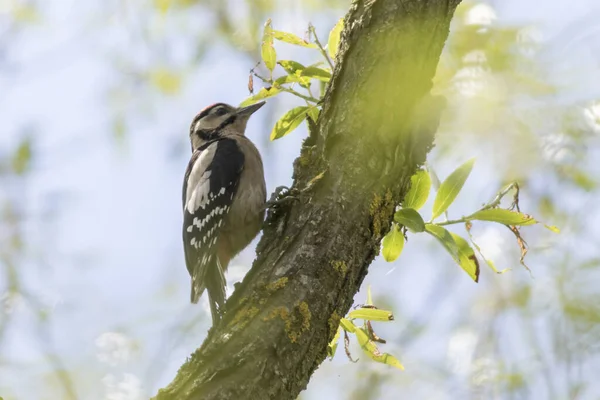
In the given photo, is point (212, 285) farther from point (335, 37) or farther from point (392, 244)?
point (335, 37)

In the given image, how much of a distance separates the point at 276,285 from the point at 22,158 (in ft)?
6.38

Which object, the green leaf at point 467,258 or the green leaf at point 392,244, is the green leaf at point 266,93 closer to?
the green leaf at point 392,244

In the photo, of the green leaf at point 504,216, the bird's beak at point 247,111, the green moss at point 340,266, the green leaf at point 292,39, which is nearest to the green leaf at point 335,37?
the green leaf at point 292,39

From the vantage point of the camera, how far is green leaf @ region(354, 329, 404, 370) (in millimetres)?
2736

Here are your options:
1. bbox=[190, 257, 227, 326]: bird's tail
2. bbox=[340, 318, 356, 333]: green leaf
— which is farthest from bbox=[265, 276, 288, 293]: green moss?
bbox=[190, 257, 227, 326]: bird's tail

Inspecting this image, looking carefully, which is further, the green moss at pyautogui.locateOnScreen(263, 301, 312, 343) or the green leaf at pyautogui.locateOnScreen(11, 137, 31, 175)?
the green leaf at pyautogui.locateOnScreen(11, 137, 31, 175)

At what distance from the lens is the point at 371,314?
270 cm

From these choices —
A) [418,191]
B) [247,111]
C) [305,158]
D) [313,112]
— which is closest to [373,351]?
[418,191]

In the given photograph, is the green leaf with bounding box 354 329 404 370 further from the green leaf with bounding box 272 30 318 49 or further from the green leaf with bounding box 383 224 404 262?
the green leaf with bounding box 272 30 318 49

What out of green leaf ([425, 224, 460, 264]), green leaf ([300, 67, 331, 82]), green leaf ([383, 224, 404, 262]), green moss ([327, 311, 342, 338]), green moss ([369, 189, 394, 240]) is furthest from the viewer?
green leaf ([300, 67, 331, 82])

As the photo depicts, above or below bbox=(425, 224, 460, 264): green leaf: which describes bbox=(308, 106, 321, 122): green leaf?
above

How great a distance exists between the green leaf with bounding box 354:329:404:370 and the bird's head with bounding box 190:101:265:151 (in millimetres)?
2464

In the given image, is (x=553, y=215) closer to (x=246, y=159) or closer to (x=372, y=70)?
(x=372, y=70)

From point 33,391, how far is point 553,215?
247 centimetres
